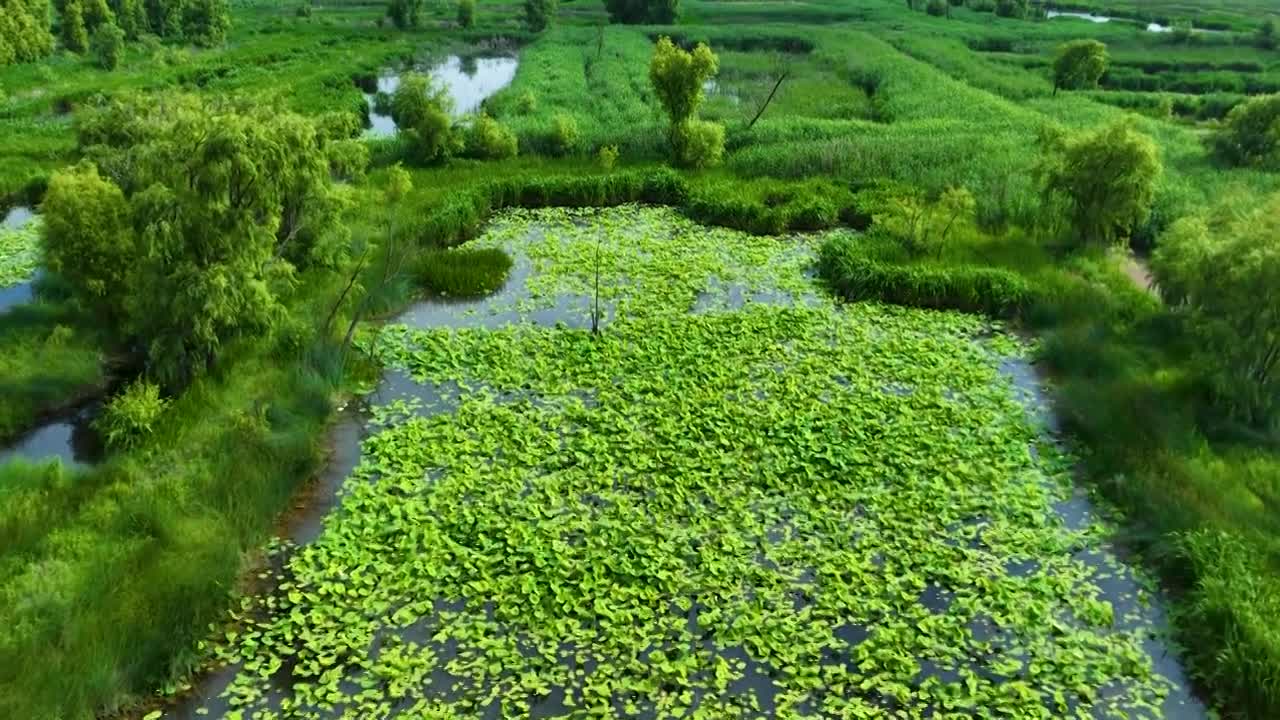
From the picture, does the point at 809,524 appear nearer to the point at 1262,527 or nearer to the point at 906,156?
the point at 1262,527

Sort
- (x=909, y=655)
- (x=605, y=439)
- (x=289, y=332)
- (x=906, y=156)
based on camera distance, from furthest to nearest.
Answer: (x=906, y=156) < (x=289, y=332) < (x=605, y=439) < (x=909, y=655)

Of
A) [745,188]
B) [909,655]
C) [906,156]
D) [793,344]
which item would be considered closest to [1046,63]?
[906,156]

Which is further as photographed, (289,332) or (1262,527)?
(289,332)

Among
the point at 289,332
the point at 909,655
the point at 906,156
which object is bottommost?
the point at 909,655

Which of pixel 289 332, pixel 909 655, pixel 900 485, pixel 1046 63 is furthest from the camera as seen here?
pixel 1046 63

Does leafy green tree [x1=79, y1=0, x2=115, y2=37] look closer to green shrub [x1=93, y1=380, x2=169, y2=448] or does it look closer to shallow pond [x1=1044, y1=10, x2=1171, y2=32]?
green shrub [x1=93, y1=380, x2=169, y2=448]

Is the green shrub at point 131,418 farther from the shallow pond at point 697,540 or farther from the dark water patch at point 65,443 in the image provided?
the shallow pond at point 697,540
